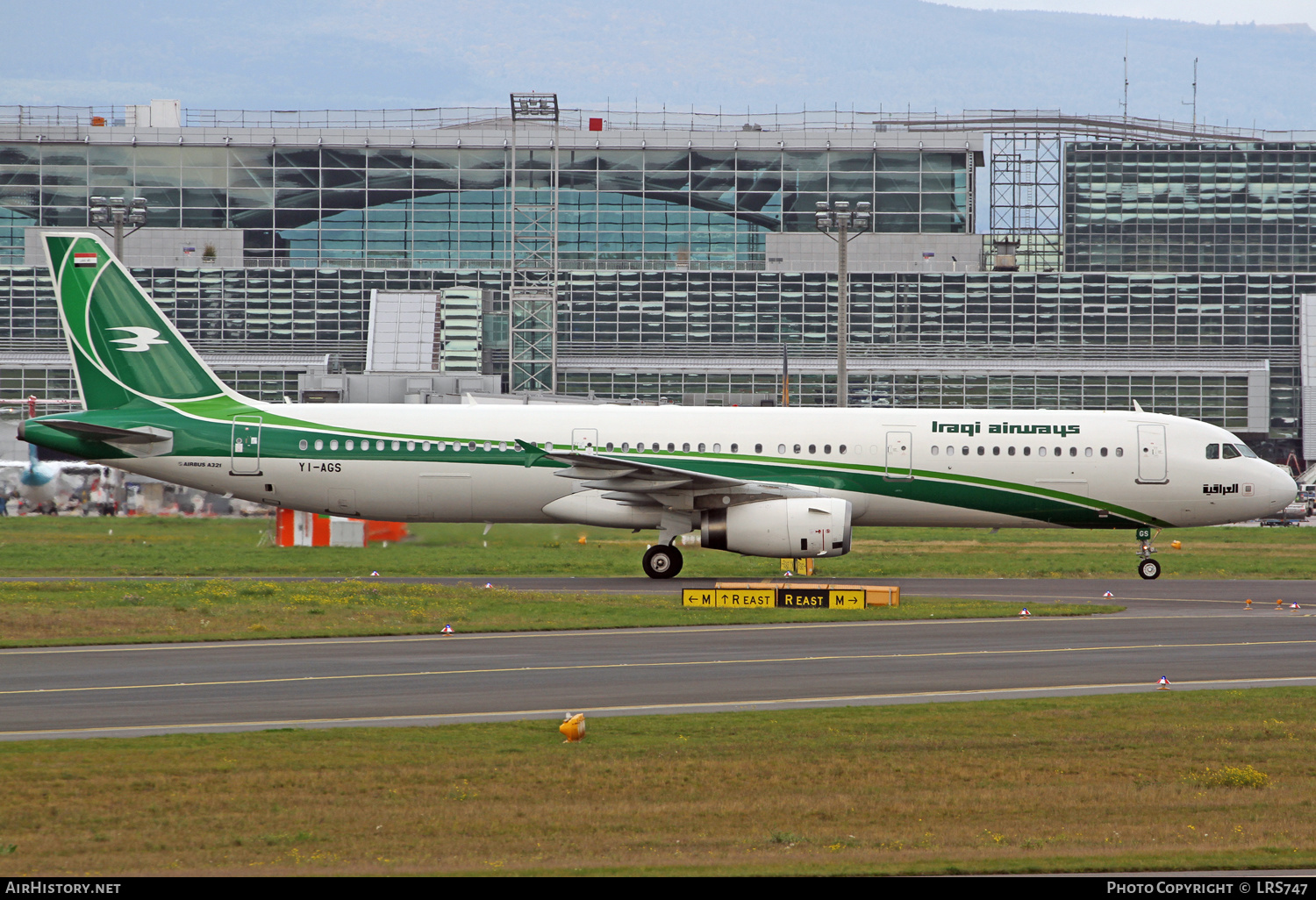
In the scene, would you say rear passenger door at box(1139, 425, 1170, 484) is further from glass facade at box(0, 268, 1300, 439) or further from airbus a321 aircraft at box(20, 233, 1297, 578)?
glass facade at box(0, 268, 1300, 439)

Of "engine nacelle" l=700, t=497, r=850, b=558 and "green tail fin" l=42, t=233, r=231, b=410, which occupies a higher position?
"green tail fin" l=42, t=233, r=231, b=410

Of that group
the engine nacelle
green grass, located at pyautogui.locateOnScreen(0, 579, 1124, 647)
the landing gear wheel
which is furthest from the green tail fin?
the engine nacelle

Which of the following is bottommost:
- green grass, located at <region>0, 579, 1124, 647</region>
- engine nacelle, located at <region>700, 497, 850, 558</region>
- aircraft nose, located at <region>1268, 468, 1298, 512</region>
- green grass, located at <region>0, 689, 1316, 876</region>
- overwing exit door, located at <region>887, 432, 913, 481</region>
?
green grass, located at <region>0, 579, 1124, 647</region>

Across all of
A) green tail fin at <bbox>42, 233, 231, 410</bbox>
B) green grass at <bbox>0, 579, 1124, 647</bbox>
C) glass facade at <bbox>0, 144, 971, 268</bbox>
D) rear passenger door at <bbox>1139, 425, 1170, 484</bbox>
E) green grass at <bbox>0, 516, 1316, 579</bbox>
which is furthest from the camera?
glass facade at <bbox>0, 144, 971, 268</bbox>

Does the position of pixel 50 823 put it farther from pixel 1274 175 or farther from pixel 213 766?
pixel 1274 175

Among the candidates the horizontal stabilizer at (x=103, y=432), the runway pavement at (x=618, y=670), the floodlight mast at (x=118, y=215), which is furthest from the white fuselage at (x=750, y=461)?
the floodlight mast at (x=118, y=215)

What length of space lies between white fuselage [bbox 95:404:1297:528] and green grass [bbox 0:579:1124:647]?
160 inches

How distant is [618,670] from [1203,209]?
114 m

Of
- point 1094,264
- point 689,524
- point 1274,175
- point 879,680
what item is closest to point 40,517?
point 689,524

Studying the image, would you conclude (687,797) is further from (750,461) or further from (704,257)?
(704,257)

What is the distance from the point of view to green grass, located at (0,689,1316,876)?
10336 mm

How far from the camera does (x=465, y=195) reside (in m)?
117

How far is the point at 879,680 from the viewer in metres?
18.8

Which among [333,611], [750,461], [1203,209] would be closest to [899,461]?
[750,461]
